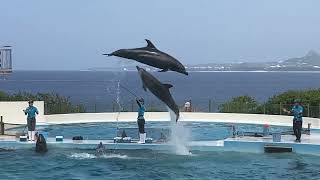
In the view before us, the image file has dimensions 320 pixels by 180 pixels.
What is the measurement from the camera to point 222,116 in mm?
27422

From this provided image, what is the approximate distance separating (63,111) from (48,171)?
1543 centimetres

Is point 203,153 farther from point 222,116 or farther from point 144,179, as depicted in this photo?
point 222,116

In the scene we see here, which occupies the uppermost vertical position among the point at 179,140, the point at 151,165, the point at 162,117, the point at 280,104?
the point at 280,104

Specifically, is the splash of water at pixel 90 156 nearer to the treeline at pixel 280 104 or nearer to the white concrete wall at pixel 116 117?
the white concrete wall at pixel 116 117

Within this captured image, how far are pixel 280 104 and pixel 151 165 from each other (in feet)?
46.0

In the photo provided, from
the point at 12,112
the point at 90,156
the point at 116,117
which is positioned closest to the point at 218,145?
the point at 90,156

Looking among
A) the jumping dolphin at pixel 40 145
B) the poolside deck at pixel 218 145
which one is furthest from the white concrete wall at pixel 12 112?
the jumping dolphin at pixel 40 145

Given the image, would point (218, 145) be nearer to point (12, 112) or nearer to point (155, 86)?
point (155, 86)

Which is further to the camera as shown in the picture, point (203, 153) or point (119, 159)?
point (203, 153)

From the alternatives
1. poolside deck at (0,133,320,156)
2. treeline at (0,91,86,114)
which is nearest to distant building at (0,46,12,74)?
treeline at (0,91,86,114)

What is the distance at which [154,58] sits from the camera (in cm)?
1309

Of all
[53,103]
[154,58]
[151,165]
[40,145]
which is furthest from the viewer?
[53,103]

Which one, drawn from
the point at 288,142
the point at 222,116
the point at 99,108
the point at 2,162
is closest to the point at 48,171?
the point at 2,162

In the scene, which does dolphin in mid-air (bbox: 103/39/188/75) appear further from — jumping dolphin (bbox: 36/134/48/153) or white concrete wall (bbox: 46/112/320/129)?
white concrete wall (bbox: 46/112/320/129)
